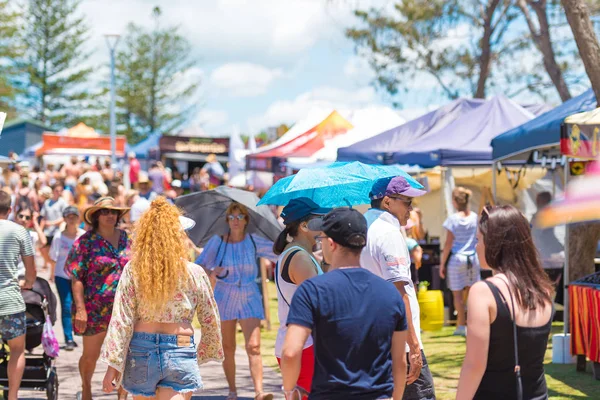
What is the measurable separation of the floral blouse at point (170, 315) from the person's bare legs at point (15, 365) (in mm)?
2316

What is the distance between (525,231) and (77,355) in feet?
26.5

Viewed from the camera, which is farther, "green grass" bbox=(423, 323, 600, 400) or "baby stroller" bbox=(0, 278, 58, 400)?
"green grass" bbox=(423, 323, 600, 400)

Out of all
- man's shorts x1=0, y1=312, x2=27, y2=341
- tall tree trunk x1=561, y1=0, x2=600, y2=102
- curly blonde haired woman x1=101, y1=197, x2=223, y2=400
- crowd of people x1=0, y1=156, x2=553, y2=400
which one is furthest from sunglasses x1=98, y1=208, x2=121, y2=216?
tall tree trunk x1=561, y1=0, x2=600, y2=102

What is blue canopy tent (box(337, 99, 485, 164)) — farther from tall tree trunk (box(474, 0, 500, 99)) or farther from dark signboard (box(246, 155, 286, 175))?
dark signboard (box(246, 155, 286, 175))

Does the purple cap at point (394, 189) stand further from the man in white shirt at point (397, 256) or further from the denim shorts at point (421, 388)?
the denim shorts at point (421, 388)

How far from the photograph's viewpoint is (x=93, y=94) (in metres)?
69.4

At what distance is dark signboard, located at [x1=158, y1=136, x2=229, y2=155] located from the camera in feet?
125

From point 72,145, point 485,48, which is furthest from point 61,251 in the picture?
point 72,145

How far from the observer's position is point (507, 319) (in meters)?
3.59

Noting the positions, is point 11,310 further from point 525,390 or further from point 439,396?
point 525,390

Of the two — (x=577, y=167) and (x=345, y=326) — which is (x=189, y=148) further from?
(x=345, y=326)

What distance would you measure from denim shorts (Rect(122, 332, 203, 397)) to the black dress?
2100 mm

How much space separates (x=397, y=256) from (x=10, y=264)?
11.5ft

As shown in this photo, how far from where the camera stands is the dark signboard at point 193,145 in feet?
125
